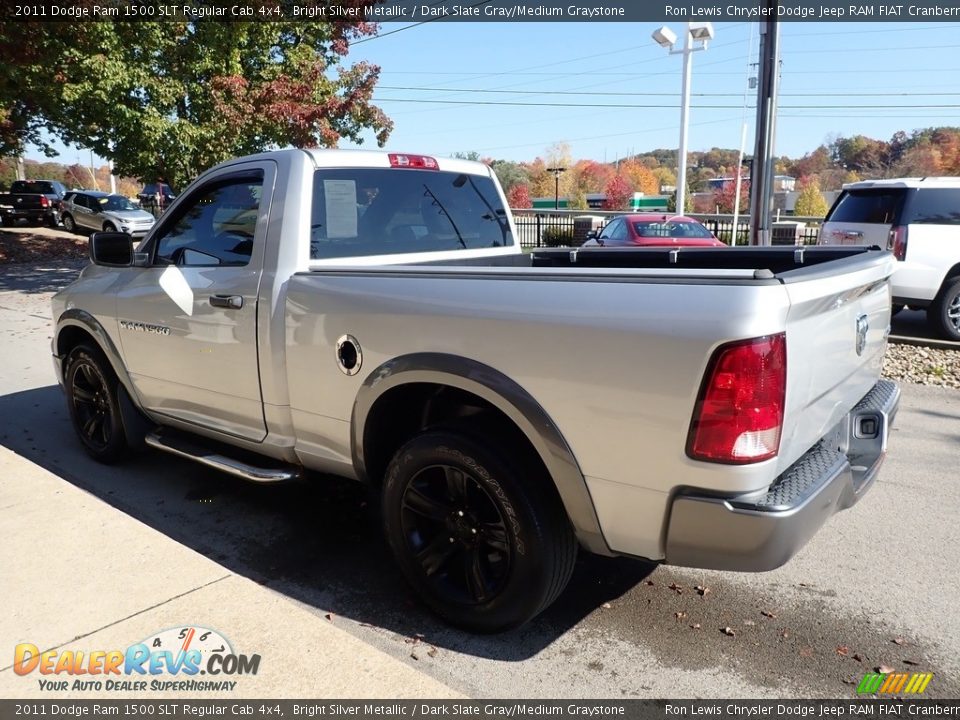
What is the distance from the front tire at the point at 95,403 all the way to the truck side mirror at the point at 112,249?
2.51 feet

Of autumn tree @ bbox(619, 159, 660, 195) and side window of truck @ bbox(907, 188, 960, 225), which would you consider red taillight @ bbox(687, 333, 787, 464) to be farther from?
autumn tree @ bbox(619, 159, 660, 195)

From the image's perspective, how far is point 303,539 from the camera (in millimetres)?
3994

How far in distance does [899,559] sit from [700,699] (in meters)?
1.62

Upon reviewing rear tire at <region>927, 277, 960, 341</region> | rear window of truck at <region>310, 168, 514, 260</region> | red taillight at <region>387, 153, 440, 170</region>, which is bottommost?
rear tire at <region>927, 277, 960, 341</region>

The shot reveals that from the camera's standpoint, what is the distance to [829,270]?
2.64 m

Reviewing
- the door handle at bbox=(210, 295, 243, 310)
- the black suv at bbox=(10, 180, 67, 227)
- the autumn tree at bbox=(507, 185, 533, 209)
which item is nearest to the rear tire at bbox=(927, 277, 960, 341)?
the door handle at bbox=(210, 295, 243, 310)

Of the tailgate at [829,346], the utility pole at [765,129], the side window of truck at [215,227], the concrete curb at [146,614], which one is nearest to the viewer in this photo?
the tailgate at [829,346]

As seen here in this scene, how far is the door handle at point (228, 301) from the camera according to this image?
3.66 m

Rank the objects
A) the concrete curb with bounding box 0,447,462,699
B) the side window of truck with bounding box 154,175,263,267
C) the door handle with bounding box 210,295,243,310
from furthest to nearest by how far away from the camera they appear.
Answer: the side window of truck with bounding box 154,175,263,267, the door handle with bounding box 210,295,243,310, the concrete curb with bounding box 0,447,462,699

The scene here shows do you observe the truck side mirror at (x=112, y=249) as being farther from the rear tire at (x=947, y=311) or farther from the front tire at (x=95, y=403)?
the rear tire at (x=947, y=311)

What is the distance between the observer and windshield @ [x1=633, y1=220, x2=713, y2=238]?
14141 millimetres

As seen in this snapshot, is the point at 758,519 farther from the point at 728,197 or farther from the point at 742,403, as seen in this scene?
the point at 728,197

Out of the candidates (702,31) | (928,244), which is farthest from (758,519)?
(702,31)

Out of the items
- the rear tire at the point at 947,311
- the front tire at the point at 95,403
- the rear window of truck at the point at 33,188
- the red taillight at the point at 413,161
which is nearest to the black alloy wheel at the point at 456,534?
the red taillight at the point at 413,161
